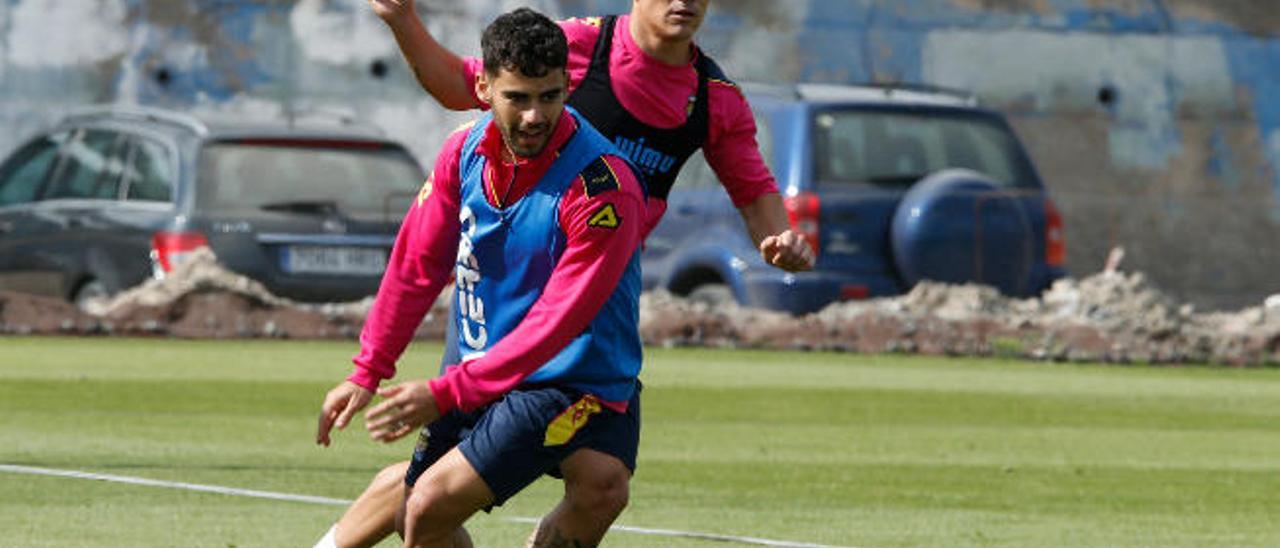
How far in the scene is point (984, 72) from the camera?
103 feet

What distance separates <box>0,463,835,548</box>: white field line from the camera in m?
10.5

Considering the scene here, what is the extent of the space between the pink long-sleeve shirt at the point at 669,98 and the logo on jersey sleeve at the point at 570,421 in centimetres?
118

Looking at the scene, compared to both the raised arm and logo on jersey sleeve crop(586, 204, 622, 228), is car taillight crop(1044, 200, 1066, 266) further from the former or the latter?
logo on jersey sleeve crop(586, 204, 622, 228)

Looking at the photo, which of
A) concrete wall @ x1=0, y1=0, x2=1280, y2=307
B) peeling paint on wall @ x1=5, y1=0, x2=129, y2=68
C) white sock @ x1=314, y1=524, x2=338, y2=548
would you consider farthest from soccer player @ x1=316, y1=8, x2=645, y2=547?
peeling paint on wall @ x1=5, y1=0, x2=129, y2=68

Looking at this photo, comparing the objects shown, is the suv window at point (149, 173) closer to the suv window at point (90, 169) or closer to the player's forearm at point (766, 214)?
the suv window at point (90, 169)

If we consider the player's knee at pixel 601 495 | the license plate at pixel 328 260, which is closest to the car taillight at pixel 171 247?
the license plate at pixel 328 260

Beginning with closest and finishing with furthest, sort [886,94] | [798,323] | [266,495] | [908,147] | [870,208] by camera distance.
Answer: [266,495], [870,208], [798,323], [908,147], [886,94]

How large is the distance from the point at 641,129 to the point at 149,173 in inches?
484

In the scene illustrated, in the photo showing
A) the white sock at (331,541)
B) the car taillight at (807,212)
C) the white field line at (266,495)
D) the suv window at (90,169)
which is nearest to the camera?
the white sock at (331,541)

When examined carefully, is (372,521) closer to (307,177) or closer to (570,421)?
(570,421)

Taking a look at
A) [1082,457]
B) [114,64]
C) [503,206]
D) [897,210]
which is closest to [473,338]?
[503,206]

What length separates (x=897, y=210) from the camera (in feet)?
68.8

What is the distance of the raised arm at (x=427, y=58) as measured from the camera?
890 cm

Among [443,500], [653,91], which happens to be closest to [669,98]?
[653,91]
